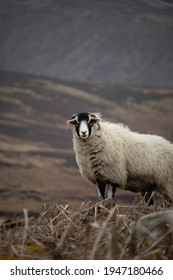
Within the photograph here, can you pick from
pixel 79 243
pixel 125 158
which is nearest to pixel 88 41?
pixel 125 158

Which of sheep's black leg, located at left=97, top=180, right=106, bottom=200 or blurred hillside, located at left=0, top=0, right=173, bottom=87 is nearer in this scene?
sheep's black leg, located at left=97, top=180, right=106, bottom=200

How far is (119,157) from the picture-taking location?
6.89 m

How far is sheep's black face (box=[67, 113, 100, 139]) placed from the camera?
21.4 ft

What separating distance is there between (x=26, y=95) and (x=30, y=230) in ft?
33.7

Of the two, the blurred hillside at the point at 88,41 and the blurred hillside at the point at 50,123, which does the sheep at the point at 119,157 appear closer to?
the blurred hillside at the point at 88,41

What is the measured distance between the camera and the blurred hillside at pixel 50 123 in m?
12.5

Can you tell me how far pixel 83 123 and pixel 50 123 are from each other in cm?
704

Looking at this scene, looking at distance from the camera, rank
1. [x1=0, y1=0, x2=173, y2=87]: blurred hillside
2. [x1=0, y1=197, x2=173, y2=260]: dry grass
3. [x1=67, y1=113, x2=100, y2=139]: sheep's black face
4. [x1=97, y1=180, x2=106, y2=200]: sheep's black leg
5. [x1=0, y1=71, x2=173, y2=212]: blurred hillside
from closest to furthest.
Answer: [x1=0, y1=197, x2=173, y2=260]: dry grass
[x1=67, y1=113, x2=100, y2=139]: sheep's black face
[x1=97, y1=180, x2=106, y2=200]: sheep's black leg
[x1=0, y1=0, x2=173, y2=87]: blurred hillside
[x1=0, y1=71, x2=173, y2=212]: blurred hillside

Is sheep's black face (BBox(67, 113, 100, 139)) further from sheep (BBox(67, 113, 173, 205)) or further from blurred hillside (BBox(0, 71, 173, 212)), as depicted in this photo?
blurred hillside (BBox(0, 71, 173, 212))

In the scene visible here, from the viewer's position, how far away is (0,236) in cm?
337

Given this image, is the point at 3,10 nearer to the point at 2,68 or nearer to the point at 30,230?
the point at 2,68

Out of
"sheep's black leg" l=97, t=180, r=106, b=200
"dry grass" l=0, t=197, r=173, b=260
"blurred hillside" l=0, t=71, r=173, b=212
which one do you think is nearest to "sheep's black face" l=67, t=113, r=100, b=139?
"sheep's black leg" l=97, t=180, r=106, b=200

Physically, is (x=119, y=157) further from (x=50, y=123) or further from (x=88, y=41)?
(x=50, y=123)

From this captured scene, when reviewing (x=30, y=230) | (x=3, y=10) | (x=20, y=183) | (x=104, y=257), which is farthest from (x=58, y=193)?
(x=104, y=257)
